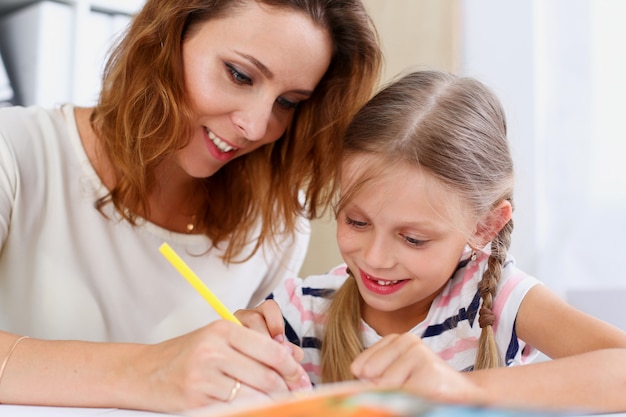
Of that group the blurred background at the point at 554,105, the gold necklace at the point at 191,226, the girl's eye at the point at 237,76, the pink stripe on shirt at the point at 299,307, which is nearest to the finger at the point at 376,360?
the pink stripe on shirt at the point at 299,307

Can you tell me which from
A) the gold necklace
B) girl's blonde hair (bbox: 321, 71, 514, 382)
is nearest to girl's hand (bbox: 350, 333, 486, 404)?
girl's blonde hair (bbox: 321, 71, 514, 382)

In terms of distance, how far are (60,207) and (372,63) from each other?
20.6 inches

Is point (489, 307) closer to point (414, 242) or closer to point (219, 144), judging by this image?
point (414, 242)

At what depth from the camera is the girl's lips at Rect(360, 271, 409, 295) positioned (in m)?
0.89

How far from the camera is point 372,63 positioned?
1.15m

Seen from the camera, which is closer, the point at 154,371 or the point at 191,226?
the point at 154,371

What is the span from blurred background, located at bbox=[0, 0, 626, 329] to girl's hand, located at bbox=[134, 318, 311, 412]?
0.74 metres

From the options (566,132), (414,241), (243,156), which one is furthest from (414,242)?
(566,132)

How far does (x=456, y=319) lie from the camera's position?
952mm

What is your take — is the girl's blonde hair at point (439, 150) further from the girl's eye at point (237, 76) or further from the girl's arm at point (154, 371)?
the girl's arm at point (154, 371)

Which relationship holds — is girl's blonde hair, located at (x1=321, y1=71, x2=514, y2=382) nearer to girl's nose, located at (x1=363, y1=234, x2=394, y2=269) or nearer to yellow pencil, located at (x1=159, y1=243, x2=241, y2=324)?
girl's nose, located at (x1=363, y1=234, x2=394, y2=269)

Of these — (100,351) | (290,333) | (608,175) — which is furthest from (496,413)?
(608,175)

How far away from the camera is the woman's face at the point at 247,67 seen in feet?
3.21

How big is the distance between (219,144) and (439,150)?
334 millimetres
